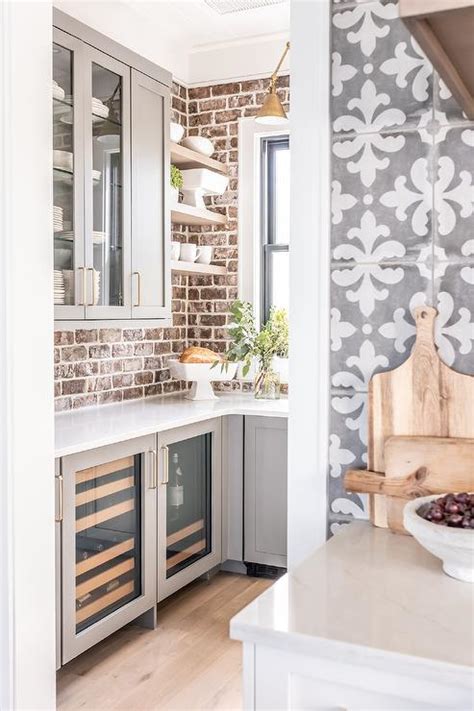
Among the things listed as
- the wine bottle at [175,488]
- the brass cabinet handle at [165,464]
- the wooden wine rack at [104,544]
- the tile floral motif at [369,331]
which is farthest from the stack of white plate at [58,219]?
the tile floral motif at [369,331]

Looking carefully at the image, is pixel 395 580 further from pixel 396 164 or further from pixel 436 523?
pixel 396 164

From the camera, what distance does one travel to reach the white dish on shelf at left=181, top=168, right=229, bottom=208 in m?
3.96

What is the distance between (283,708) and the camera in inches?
40.0

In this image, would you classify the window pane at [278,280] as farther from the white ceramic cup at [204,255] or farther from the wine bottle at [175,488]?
the wine bottle at [175,488]

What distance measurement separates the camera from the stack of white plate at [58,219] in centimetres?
279

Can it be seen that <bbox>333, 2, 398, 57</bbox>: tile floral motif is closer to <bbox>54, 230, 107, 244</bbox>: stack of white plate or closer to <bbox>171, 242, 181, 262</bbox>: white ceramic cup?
<bbox>54, 230, 107, 244</bbox>: stack of white plate

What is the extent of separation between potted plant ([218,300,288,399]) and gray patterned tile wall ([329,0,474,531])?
246 cm

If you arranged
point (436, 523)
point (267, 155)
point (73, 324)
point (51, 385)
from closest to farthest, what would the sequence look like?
point (436, 523) < point (51, 385) < point (73, 324) < point (267, 155)

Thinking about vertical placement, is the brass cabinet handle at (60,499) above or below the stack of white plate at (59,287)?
below

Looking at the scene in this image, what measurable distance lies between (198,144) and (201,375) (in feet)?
4.10

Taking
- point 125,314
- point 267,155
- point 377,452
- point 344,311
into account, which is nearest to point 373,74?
point 344,311

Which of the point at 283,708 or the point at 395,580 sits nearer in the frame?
the point at 283,708

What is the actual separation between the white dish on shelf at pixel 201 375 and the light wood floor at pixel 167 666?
1.05m

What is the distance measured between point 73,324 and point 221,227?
1.62 metres
